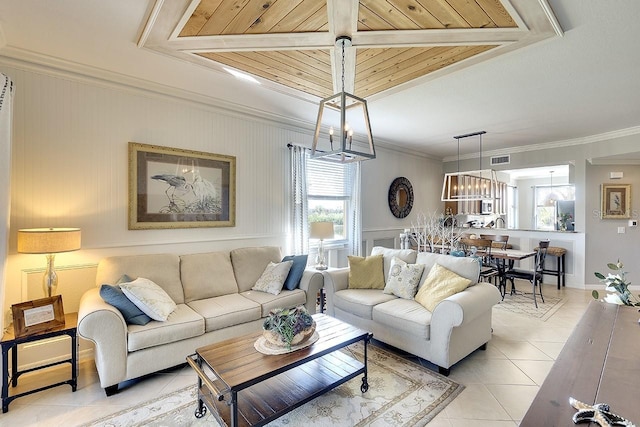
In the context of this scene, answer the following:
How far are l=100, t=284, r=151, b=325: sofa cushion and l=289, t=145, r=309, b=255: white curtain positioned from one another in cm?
225

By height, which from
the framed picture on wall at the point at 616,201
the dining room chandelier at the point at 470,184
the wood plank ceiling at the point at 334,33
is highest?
the wood plank ceiling at the point at 334,33

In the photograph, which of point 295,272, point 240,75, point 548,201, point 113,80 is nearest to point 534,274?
point 295,272

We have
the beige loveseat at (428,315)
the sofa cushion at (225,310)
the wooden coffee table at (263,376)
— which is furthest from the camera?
the sofa cushion at (225,310)

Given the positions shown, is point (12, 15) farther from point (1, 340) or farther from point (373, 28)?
point (373, 28)

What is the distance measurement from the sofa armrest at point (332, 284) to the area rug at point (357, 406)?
3.54ft

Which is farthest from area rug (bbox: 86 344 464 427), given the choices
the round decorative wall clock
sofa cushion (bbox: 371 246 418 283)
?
the round decorative wall clock

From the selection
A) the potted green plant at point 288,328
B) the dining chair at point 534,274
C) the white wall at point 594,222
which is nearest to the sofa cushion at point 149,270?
the potted green plant at point 288,328

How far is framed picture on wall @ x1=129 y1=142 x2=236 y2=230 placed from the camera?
131 inches

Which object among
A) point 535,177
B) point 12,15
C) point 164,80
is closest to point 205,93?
point 164,80

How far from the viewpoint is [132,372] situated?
248 centimetres

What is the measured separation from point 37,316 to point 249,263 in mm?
1953

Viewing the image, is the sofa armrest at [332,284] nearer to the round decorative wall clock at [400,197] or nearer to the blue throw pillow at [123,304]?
the blue throw pillow at [123,304]

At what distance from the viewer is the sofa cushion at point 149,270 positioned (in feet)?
9.68

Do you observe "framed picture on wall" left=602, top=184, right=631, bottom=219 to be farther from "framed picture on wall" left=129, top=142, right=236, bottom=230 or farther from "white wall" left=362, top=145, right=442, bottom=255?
"framed picture on wall" left=129, top=142, right=236, bottom=230
